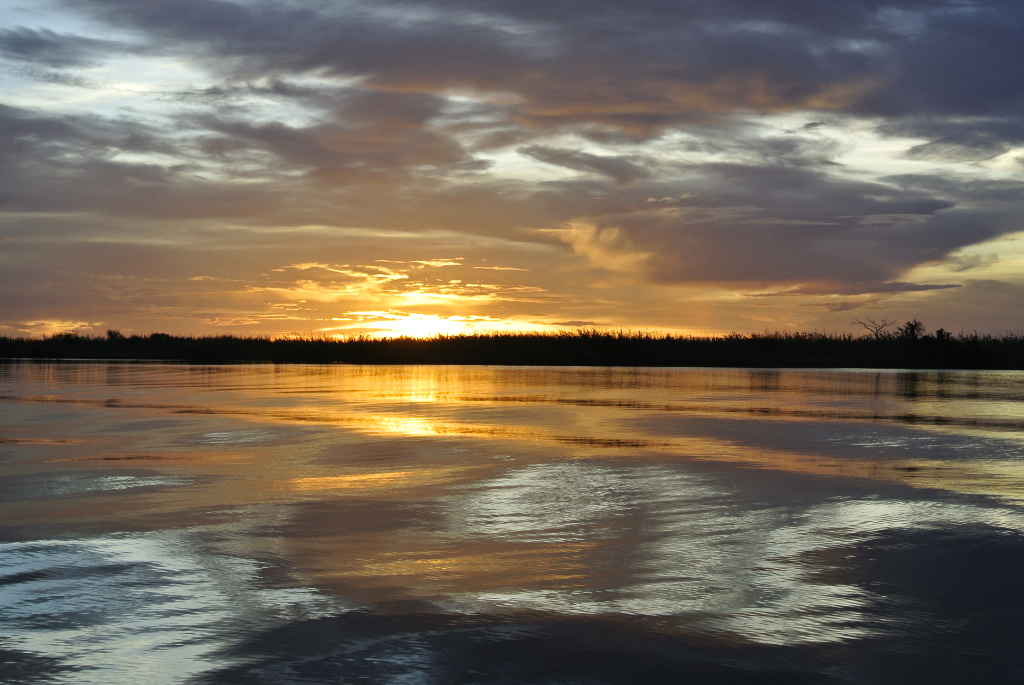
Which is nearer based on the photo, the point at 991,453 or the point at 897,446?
the point at 991,453

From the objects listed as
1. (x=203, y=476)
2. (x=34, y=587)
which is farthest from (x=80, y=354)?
(x=34, y=587)

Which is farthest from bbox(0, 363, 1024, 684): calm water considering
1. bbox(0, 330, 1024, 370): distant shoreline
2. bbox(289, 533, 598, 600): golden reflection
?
bbox(0, 330, 1024, 370): distant shoreline

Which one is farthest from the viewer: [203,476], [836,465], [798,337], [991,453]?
[798,337]

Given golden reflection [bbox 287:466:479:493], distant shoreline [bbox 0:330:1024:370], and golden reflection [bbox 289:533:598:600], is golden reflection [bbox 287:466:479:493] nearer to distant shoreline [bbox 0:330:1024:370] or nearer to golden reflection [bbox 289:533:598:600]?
golden reflection [bbox 289:533:598:600]

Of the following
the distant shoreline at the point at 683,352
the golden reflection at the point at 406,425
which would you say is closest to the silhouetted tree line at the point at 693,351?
the distant shoreline at the point at 683,352

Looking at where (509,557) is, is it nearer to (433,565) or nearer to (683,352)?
(433,565)

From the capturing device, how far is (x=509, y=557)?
647cm

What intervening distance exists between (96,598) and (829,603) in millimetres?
3973

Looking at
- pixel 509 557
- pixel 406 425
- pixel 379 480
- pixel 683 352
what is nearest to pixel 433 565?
pixel 509 557

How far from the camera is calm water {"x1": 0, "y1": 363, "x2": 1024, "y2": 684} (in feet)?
14.6

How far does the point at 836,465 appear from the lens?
11.3 m

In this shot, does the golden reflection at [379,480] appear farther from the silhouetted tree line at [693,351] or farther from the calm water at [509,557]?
the silhouetted tree line at [693,351]

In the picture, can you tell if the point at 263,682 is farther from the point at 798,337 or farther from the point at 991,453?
the point at 798,337

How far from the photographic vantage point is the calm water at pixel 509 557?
4.45m
